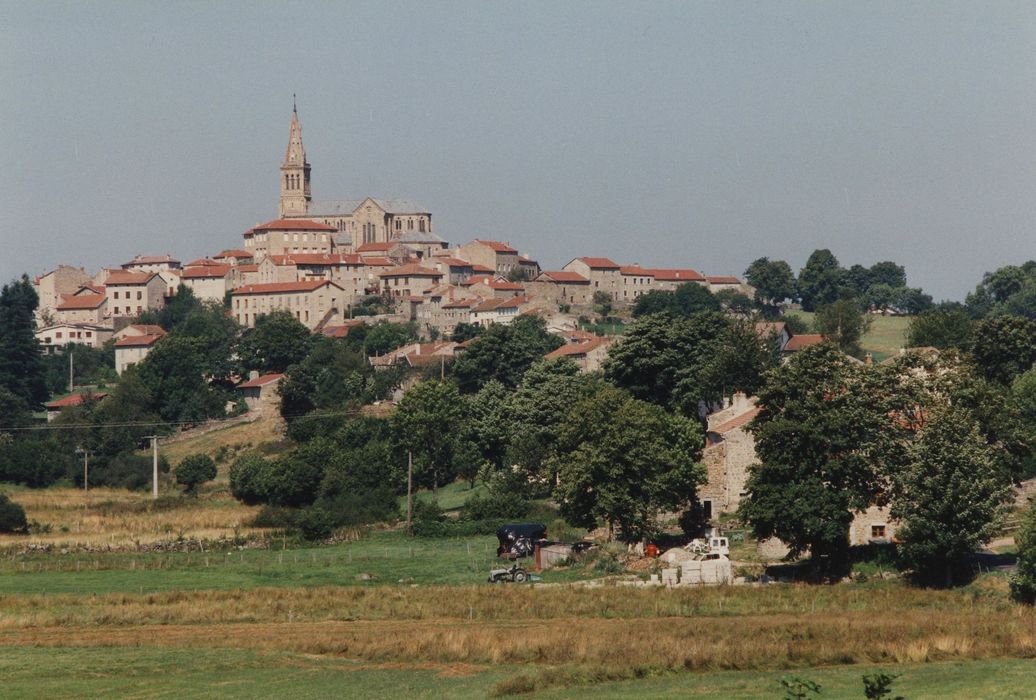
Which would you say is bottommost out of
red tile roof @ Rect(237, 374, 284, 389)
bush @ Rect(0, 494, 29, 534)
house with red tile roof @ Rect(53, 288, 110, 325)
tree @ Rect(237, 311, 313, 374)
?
bush @ Rect(0, 494, 29, 534)

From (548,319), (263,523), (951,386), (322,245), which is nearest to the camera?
(951,386)

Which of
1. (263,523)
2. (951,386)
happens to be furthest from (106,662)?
(263,523)

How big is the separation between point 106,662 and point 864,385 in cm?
2695

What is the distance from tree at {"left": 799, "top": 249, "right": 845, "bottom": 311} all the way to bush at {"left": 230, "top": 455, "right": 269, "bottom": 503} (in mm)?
96663

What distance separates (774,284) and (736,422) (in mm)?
112069

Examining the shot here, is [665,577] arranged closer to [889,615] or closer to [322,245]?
[889,615]

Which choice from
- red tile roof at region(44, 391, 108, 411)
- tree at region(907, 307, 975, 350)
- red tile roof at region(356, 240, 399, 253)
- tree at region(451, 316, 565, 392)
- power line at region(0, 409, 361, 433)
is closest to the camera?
tree at region(907, 307, 975, 350)

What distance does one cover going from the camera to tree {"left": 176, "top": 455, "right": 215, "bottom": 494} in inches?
3750

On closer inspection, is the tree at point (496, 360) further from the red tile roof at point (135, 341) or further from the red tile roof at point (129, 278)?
the red tile roof at point (129, 278)

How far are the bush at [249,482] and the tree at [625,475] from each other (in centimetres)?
2769

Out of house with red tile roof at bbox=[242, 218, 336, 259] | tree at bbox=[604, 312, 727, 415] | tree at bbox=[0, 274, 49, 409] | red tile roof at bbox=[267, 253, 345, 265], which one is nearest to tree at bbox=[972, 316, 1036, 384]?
tree at bbox=[604, 312, 727, 415]

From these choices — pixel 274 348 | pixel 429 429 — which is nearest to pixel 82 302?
pixel 274 348

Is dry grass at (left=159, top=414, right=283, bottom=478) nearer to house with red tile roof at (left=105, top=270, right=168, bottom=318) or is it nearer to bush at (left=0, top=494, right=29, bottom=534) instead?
bush at (left=0, top=494, right=29, bottom=534)

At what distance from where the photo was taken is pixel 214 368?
13425 centimetres
